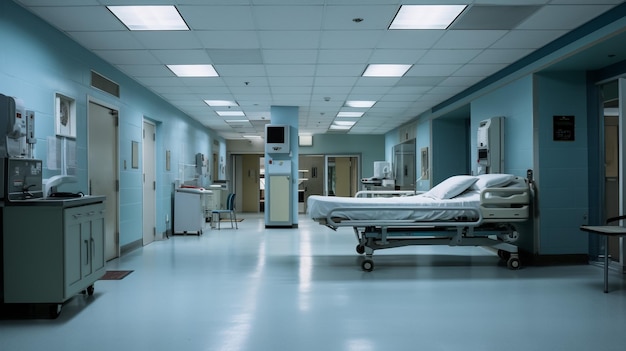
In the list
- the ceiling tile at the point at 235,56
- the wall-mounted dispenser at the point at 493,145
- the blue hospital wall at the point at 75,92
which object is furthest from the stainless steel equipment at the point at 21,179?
the wall-mounted dispenser at the point at 493,145

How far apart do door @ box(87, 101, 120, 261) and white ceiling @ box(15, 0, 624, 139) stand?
806 mm

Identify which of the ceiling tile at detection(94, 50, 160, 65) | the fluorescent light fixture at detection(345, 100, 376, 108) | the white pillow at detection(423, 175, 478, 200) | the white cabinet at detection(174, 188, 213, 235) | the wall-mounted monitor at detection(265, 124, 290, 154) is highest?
the ceiling tile at detection(94, 50, 160, 65)

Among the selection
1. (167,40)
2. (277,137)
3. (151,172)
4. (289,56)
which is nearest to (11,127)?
(167,40)

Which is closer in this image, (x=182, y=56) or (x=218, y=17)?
(x=218, y=17)

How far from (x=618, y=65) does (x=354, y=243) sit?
4.55 metres

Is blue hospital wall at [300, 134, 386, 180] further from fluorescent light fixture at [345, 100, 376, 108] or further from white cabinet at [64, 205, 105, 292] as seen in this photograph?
white cabinet at [64, 205, 105, 292]

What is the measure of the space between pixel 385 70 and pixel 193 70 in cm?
289

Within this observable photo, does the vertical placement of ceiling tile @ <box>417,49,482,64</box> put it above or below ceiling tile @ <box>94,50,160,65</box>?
above

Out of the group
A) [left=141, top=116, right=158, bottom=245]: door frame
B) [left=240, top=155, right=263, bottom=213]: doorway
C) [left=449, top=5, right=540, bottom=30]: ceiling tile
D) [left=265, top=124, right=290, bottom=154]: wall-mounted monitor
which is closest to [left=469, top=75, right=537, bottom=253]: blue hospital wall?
[left=449, top=5, right=540, bottom=30]: ceiling tile

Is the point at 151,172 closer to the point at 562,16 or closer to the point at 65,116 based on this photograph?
the point at 65,116

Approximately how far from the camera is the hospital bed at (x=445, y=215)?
5281mm

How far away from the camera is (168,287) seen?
4598mm

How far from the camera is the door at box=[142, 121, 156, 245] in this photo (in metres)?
7.96

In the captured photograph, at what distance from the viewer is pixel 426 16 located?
4.65 metres
